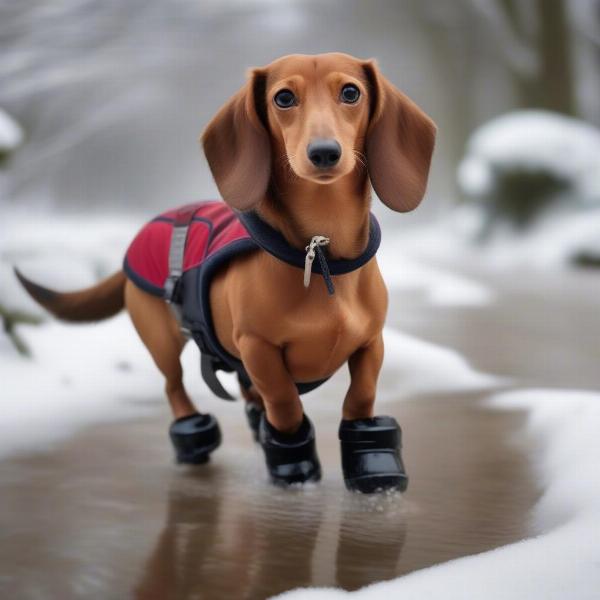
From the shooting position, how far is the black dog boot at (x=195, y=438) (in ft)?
7.03

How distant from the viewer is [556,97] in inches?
328

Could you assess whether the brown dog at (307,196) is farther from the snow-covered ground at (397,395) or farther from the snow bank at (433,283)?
the snow bank at (433,283)

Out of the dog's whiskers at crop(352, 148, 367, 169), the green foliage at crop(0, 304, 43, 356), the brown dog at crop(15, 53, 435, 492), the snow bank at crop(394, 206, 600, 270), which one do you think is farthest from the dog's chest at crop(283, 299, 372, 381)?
the snow bank at crop(394, 206, 600, 270)

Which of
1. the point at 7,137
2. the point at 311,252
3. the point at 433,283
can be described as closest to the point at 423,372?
the point at 311,252

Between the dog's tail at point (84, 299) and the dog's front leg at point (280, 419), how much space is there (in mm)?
517

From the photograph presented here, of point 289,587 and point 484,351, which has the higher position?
point 484,351

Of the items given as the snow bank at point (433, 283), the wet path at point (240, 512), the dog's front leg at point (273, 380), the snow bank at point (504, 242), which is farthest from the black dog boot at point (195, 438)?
the snow bank at point (504, 242)

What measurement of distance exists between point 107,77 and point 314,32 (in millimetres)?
1608

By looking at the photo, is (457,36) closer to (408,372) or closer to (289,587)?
(408,372)

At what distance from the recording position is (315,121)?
1628 mm

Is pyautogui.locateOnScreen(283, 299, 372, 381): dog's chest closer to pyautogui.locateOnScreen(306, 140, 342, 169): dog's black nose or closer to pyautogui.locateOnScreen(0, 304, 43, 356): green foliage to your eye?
pyautogui.locateOnScreen(306, 140, 342, 169): dog's black nose

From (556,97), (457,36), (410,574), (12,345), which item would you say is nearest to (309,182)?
(410,574)

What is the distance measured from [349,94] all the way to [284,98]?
0.34 ft

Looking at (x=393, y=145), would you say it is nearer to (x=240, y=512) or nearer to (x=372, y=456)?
(x=372, y=456)
